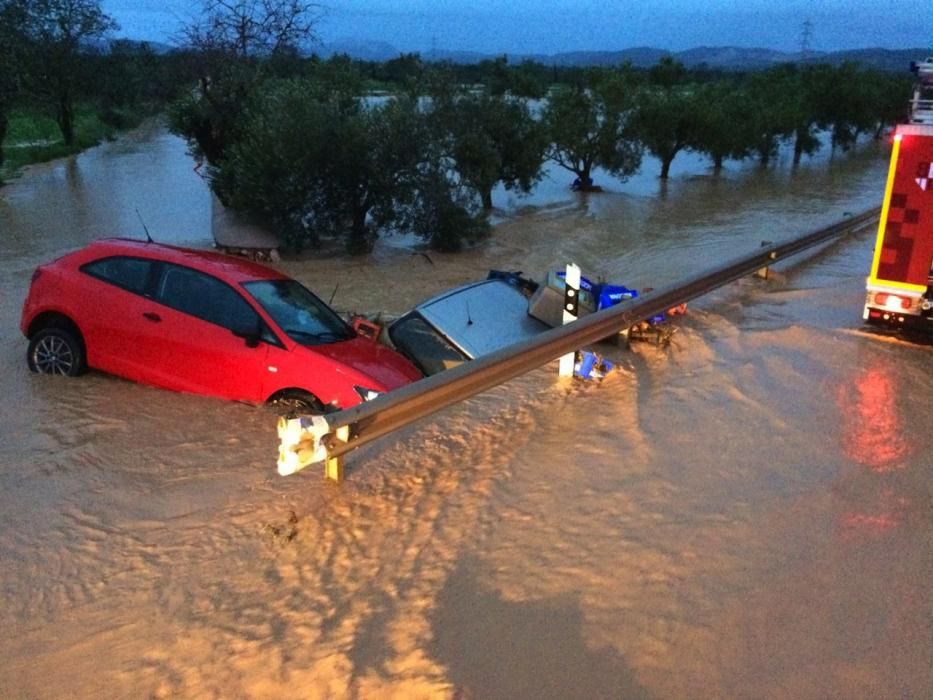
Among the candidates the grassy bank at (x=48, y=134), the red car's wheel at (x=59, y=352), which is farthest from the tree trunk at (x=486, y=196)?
the grassy bank at (x=48, y=134)

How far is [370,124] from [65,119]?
1315 inches

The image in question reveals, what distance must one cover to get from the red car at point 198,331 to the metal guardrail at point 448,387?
131cm

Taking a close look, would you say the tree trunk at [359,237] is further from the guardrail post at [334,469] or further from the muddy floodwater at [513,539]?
the guardrail post at [334,469]

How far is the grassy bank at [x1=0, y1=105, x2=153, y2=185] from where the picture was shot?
3700 centimetres

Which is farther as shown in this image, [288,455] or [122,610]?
[288,455]

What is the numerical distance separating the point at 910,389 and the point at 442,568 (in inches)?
200

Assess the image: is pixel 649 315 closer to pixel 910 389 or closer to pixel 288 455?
pixel 910 389

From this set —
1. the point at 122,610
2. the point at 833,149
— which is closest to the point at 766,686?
the point at 122,610

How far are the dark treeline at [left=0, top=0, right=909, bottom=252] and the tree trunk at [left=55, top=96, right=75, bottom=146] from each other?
87 mm

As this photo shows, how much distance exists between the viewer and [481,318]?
28.4ft

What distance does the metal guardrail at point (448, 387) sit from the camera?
4.77 meters

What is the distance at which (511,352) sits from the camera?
243 inches

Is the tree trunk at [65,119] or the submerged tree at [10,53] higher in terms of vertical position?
the submerged tree at [10,53]

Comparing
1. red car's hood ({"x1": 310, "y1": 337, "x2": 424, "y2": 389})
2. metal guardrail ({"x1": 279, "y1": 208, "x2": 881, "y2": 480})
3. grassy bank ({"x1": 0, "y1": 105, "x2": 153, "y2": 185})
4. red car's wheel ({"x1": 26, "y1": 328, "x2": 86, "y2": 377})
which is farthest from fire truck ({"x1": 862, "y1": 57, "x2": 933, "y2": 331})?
grassy bank ({"x1": 0, "y1": 105, "x2": 153, "y2": 185})
